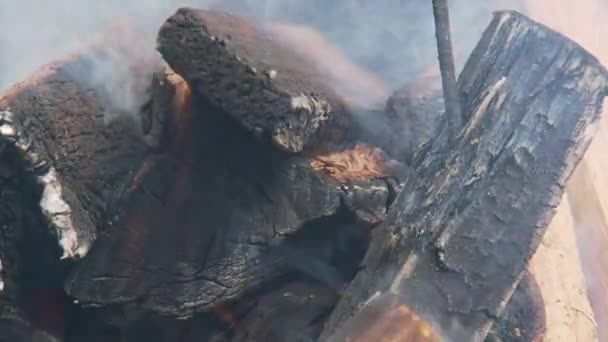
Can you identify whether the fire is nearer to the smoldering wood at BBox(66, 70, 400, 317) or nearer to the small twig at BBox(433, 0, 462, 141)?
the smoldering wood at BBox(66, 70, 400, 317)

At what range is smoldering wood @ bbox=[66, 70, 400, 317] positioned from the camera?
1422 millimetres

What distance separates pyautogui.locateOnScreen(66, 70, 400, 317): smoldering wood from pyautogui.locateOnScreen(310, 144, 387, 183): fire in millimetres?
41

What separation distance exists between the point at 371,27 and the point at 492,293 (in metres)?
1.28

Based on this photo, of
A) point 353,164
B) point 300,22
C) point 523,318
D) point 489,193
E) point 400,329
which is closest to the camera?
point 400,329

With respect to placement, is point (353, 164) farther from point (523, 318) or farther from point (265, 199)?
point (523, 318)

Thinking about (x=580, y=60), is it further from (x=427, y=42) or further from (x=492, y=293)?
(x=427, y=42)

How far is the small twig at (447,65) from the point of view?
1.31 metres

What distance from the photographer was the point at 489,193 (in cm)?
135

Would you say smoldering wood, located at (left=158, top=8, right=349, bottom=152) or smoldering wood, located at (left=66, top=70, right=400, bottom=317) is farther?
smoldering wood, located at (left=66, top=70, right=400, bottom=317)

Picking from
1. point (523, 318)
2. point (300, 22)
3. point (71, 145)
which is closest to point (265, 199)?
point (71, 145)

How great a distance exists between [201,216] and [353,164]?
1.16ft

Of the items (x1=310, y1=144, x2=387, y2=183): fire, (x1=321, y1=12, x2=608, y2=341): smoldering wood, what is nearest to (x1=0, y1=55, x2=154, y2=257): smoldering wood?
(x1=310, y1=144, x2=387, y2=183): fire

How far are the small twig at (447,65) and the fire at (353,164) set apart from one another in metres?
0.23

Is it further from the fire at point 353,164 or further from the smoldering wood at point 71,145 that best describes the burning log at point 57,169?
the fire at point 353,164
